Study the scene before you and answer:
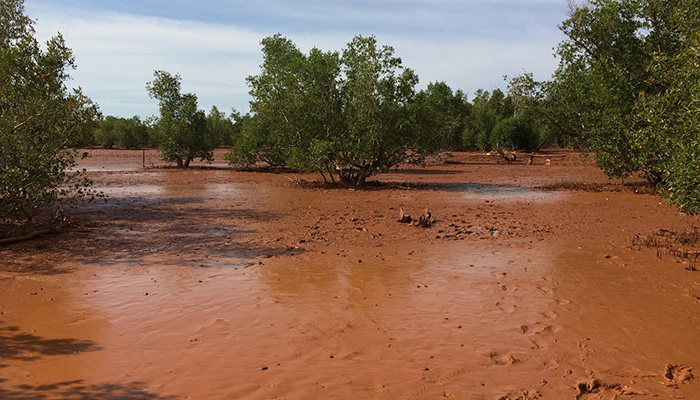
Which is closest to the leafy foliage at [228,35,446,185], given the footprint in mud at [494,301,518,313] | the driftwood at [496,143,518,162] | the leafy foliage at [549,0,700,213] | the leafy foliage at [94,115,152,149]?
the leafy foliage at [549,0,700,213]

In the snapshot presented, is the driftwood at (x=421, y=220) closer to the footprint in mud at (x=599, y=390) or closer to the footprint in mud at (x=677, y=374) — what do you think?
the footprint in mud at (x=677, y=374)

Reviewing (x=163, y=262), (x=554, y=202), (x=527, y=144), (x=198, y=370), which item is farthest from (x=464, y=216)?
(x=527, y=144)

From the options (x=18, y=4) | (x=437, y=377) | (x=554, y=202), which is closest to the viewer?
(x=437, y=377)

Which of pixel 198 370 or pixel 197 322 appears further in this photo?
pixel 197 322

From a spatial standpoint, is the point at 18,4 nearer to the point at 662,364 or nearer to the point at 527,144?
the point at 662,364

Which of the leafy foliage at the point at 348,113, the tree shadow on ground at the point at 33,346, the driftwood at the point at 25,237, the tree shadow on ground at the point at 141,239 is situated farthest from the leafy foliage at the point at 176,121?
the tree shadow on ground at the point at 33,346

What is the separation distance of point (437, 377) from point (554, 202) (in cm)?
1337

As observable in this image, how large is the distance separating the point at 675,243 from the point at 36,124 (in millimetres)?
13524

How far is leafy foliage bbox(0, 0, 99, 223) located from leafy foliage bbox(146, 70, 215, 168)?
62.2 feet

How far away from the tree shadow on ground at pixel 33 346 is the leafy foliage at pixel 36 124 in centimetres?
500

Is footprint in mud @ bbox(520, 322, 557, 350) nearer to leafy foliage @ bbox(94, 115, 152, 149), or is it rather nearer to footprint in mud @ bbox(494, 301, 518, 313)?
footprint in mud @ bbox(494, 301, 518, 313)

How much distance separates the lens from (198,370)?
174 inches

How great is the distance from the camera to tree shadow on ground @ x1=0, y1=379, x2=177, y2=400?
12.8ft

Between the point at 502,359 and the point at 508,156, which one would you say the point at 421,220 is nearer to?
the point at 502,359
